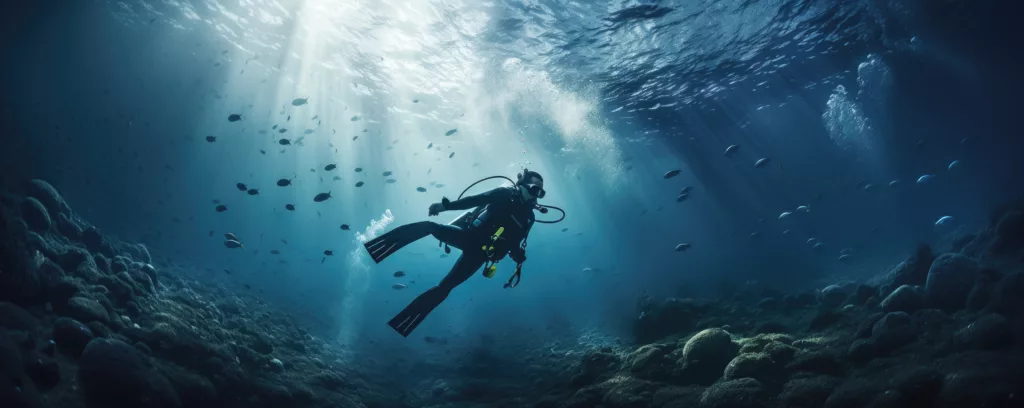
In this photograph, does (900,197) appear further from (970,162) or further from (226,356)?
(226,356)

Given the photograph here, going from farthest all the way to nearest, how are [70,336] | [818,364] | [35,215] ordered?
1. [35,215]
2. [818,364]
3. [70,336]

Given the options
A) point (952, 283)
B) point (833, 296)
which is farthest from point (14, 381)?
point (833, 296)

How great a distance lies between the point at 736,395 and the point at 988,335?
4.42 meters

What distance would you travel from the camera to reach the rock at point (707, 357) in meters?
9.27

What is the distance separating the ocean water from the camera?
15.9m

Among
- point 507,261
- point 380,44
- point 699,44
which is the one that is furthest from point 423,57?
point 507,261

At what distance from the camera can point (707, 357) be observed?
30.9ft

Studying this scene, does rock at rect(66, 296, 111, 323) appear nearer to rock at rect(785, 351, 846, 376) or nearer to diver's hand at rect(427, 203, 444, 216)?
diver's hand at rect(427, 203, 444, 216)

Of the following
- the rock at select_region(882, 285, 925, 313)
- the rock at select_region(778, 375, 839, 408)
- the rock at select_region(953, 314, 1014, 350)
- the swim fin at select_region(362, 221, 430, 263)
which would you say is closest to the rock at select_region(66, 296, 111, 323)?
the swim fin at select_region(362, 221, 430, 263)

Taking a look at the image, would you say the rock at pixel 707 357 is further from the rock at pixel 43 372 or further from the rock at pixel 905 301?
the rock at pixel 43 372

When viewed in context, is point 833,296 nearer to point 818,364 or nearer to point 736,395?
point 818,364

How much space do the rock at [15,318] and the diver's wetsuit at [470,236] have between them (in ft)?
21.5

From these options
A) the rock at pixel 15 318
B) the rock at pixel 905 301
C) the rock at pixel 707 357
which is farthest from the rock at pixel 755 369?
the rock at pixel 15 318

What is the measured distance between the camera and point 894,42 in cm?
1811
